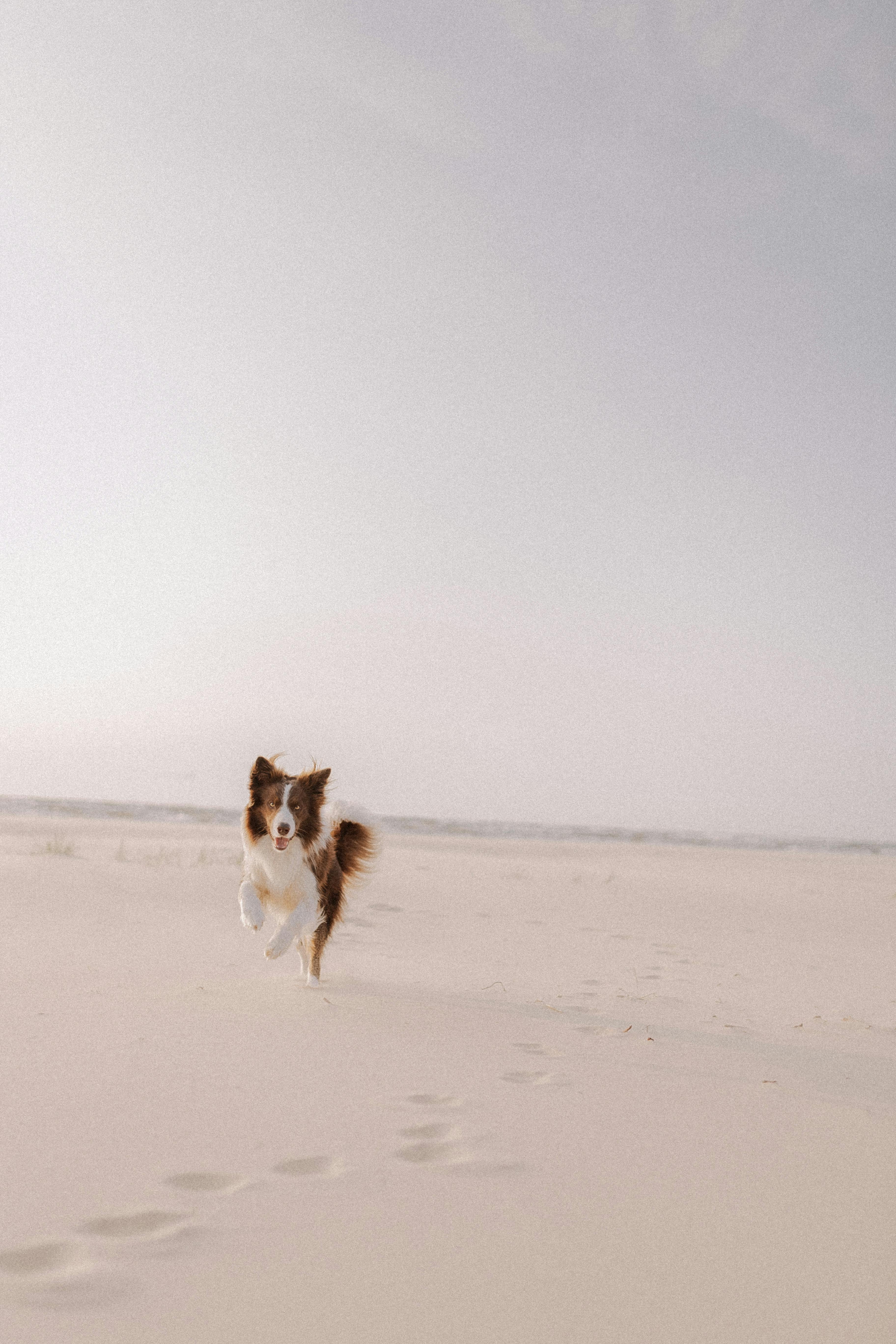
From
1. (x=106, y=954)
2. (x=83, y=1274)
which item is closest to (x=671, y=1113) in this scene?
(x=83, y=1274)

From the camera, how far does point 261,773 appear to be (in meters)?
5.75

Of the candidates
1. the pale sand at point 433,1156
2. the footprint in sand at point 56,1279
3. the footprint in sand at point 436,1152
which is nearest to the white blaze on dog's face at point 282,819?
the pale sand at point 433,1156

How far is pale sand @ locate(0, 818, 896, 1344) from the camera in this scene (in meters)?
1.92

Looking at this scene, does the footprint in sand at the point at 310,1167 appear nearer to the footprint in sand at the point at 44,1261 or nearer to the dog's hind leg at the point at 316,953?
the footprint in sand at the point at 44,1261

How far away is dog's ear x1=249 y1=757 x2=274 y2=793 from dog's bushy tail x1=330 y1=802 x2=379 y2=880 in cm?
82

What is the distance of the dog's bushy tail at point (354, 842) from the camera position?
6566mm

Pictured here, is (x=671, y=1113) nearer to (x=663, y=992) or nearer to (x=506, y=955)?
(x=663, y=992)

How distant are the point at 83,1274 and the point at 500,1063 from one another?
2125mm

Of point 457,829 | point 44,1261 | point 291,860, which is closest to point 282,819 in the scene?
point 291,860

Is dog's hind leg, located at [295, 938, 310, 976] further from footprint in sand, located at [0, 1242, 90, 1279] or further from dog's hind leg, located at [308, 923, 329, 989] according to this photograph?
footprint in sand, located at [0, 1242, 90, 1279]

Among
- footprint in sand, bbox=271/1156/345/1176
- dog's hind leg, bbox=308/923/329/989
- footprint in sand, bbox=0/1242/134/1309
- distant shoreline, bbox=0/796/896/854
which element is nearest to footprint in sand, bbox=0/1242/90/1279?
footprint in sand, bbox=0/1242/134/1309

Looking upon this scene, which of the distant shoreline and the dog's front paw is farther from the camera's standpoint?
the distant shoreline

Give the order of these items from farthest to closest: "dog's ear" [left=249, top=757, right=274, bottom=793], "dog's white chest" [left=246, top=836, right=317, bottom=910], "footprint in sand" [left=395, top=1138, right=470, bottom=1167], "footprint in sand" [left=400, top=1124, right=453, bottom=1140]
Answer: "dog's ear" [left=249, top=757, right=274, bottom=793]
"dog's white chest" [left=246, top=836, right=317, bottom=910]
"footprint in sand" [left=400, top=1124, right=453, bottom=1140]
"footprint in sand" [left=395, top=1138, right=470, bottom=1167]

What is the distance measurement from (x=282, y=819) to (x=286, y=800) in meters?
0.14
